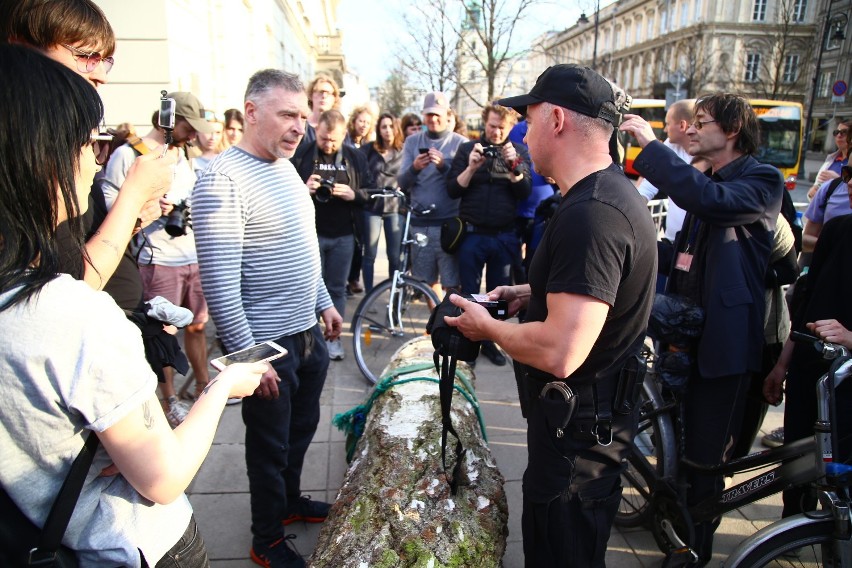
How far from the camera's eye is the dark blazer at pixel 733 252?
7.90 ft

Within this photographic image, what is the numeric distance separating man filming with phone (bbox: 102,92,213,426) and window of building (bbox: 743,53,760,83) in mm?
50390

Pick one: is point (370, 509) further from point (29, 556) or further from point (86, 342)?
point (86, 342)

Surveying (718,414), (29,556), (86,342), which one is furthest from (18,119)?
(718,414)

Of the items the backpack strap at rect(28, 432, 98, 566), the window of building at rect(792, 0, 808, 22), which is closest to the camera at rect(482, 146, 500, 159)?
the backpack strap at rect(28, 432, 98, 566)

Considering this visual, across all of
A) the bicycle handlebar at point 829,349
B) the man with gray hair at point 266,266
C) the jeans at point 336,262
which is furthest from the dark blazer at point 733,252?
the jeans at point 336,262

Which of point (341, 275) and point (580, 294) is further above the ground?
point (580, 294)

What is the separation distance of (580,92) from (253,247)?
1.47 m

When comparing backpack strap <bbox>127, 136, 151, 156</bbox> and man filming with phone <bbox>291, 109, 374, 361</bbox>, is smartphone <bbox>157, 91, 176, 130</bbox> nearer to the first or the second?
backpack strap <bbox>127, 136, 151, 156</bbox>

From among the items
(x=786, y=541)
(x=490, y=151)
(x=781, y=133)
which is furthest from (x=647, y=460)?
(x=781, y=133)

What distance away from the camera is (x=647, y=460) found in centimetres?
289

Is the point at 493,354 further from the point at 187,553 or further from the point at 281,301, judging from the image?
the point at 187,553

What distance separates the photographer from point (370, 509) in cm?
206

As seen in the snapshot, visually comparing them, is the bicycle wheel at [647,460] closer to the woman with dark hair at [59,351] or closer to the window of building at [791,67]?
the woman with dark hair at [59,351]

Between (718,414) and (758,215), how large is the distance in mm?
938
